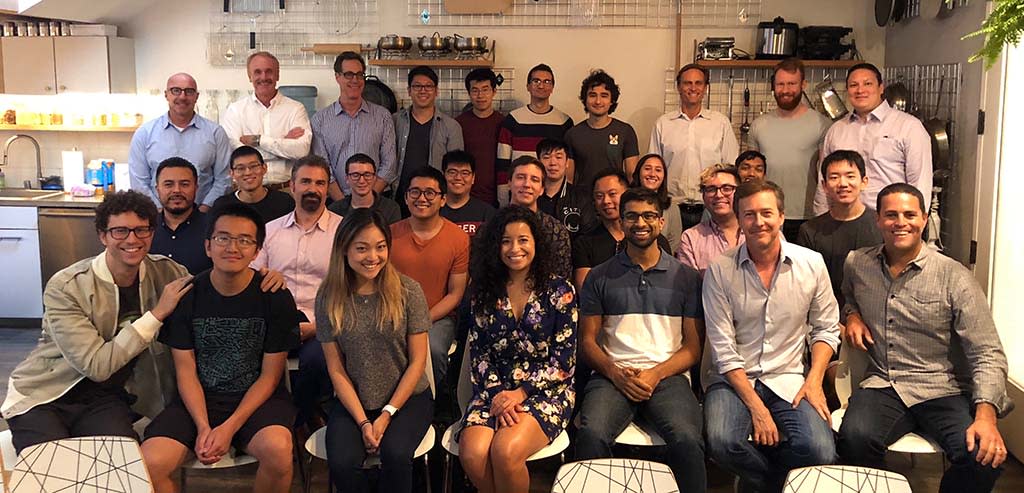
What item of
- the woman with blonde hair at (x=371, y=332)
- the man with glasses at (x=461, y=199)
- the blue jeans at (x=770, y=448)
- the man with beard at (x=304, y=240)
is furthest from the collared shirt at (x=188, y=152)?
the blue jeans at (x=770, y=448)

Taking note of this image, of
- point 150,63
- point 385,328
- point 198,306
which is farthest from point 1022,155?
point 150,63

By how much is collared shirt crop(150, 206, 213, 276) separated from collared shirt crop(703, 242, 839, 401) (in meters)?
2.10

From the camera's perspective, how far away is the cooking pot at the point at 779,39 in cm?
533

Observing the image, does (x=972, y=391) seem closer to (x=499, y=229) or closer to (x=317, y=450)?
(x=499, y=229)

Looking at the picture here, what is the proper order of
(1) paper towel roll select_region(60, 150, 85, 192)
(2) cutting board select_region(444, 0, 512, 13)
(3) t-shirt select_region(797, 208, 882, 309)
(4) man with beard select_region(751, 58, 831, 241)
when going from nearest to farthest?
(3) t-shirt select_region(797, 208, 882, 309) → (4) man with beard select_region(751, 58, 831, 241) → (2) cutting board select_region(444, 0, 512, 13) → (1) paper towel roll select_region(60, 150, 85, 192)

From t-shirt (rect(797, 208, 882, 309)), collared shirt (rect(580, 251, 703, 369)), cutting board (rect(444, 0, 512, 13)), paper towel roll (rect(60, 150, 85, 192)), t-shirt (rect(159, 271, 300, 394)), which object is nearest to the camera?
t-shirt (rect(159, 271, 300, 394))

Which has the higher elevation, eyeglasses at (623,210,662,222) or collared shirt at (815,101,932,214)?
collared shirt at (815,101,932,214)

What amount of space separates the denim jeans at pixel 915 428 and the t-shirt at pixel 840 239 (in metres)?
0.62

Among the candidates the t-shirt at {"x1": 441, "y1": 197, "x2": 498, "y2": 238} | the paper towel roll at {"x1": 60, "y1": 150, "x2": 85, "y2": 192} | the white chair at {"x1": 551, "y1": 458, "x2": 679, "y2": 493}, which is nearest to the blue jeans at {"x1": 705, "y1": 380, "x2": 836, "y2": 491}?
the white chair at {"x1": 551, "y1": 458, "x2": 679, "y2": 493}

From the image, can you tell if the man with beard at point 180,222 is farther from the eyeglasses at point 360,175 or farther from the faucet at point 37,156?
the faucet at point 37,156

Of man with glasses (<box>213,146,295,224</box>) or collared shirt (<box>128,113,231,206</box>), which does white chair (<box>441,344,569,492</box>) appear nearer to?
man with glasses (<box>213,146,295,224</box>)

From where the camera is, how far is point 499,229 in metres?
3.10

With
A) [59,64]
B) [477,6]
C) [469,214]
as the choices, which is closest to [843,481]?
[469,214]

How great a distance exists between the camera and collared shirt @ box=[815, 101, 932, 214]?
416 cm
